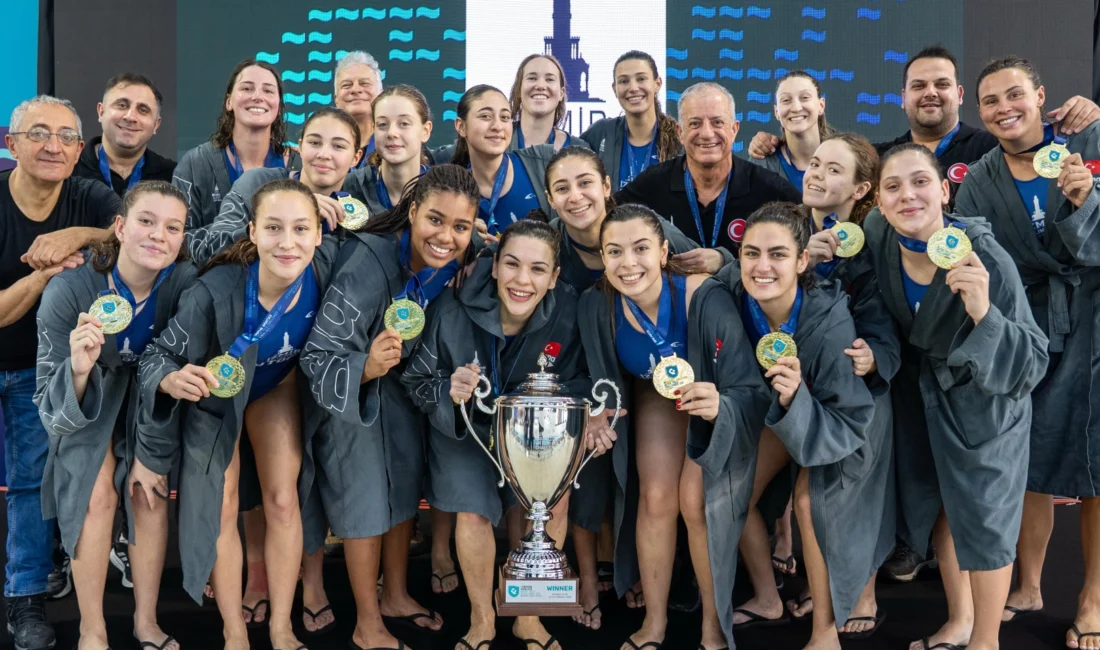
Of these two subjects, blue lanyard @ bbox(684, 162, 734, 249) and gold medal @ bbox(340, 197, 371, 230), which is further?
blue lanyard @ bbox(684, 162, 734, 249)

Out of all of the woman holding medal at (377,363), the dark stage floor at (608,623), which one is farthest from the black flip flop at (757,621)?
the woman holding medal at (377,363)

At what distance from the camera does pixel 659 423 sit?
308 cm

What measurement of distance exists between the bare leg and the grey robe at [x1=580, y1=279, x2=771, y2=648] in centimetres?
150

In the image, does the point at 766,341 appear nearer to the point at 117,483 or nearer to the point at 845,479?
the point at 845,479

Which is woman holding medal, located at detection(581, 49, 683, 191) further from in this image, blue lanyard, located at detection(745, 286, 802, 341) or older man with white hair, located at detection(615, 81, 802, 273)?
blue lanyard, located at detection(745, 286, 802, 341)

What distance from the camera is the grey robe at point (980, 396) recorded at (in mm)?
2742

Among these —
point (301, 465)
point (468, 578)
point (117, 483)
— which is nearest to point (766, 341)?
point (468, 578)

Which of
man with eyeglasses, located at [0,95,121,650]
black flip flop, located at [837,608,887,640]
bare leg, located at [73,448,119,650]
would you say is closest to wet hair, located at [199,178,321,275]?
man with eyeglasses, located at [0,95,121,650]

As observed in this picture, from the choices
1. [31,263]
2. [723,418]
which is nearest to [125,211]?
[31,263]

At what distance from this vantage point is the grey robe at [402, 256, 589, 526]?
9.82 ft

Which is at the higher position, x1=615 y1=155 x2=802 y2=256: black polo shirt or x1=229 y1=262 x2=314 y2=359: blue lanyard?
x1=615 y1=155 x2=802 y2=256: black polo shirt

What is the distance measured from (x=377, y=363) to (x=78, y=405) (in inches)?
33.6

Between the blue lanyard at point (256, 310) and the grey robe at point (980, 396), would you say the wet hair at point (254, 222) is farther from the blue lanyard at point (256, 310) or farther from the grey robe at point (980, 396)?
the grey robe at point (980, 396)

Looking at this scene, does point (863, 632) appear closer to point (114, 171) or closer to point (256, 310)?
point (256, 310)
